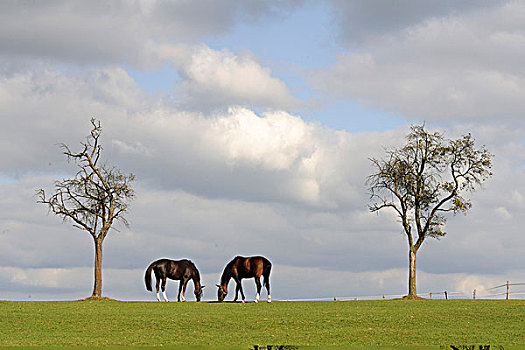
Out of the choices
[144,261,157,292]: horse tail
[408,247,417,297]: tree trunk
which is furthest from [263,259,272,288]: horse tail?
[408,247,417,297]: tree trunk

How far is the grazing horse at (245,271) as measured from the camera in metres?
43.6

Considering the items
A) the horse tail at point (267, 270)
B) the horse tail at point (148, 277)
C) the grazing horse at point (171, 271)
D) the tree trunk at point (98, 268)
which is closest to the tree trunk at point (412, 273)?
the horse tail at point (267, 270)

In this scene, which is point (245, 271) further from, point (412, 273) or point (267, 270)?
point (412, 273)

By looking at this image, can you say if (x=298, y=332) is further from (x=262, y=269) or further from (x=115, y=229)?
(x=115, y=229)

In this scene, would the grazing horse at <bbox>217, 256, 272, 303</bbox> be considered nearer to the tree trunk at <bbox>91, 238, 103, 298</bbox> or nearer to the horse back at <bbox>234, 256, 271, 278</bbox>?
the horse back at <bbox>234, 256, 271, 278</bbox>

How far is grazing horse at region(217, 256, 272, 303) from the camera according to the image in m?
43.6

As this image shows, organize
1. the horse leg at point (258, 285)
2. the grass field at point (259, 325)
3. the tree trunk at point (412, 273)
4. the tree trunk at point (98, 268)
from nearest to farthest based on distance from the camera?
the grass field at point (259, 325) < the horse leg at point (258, 285) < the tree trunk at point (98, 268) < the tree trunk at point (412, 273)

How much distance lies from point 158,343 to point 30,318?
11.8 meters

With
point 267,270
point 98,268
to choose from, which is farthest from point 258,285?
point 98,268

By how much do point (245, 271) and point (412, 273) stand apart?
48.2 feet

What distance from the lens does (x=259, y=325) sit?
94.1 ft

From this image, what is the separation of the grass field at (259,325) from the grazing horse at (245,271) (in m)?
5.15

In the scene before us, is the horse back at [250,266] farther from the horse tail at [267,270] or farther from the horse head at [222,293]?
the horse head at [222,293]

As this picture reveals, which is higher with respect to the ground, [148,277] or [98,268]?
[98,268]
